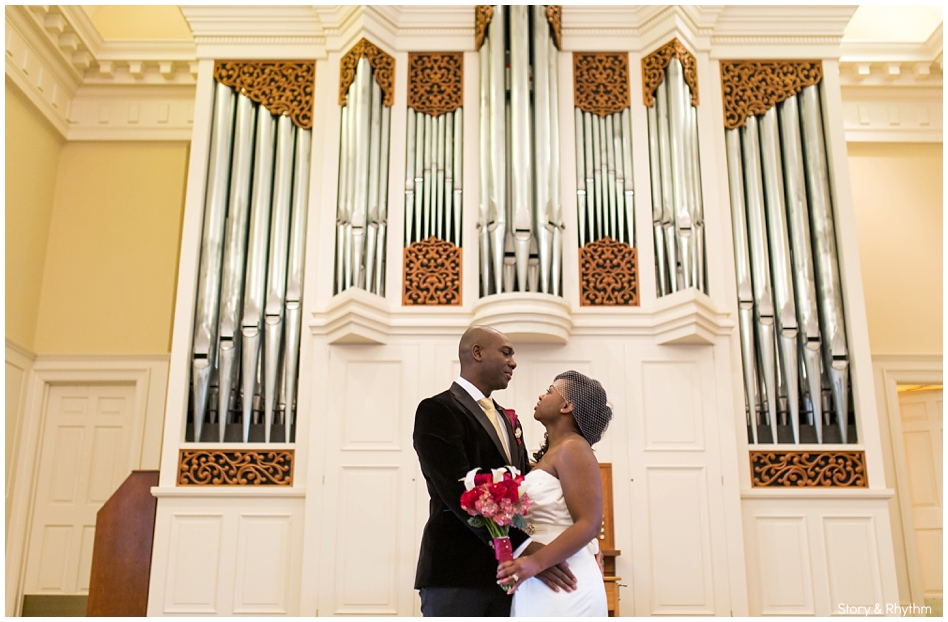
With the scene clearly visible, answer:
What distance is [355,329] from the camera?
19.8 ft

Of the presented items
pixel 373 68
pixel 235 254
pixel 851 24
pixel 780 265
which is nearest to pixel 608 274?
pixel 780 265

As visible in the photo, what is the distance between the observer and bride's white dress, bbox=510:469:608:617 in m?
2.93

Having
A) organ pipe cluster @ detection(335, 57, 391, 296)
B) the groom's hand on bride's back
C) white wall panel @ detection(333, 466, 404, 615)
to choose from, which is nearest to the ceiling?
organ pipe cluster @ detection(335, 57, 391, 296)

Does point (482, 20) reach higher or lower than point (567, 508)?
higher

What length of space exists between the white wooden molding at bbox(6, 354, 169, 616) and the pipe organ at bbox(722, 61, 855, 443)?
4.57 m

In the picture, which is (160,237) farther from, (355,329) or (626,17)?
(626,17)

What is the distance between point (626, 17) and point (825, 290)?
2.46 meters

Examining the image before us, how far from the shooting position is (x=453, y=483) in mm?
3006

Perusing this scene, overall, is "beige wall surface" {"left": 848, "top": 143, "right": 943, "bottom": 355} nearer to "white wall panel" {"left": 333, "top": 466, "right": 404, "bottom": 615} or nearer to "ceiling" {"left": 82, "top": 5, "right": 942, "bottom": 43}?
"ceiling" {"left": 82, "top": 5, "right": 942, "bottom": 43}

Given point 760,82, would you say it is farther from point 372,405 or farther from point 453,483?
point 453,483

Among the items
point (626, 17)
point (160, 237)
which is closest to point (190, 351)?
point (160, 237)

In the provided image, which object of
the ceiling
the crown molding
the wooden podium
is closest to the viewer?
the wooden podium

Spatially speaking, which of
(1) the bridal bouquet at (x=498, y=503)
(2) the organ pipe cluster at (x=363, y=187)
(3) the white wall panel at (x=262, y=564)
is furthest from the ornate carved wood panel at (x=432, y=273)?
(1) the bridal bouquet at (x=498, y=503)

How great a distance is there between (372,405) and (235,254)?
4.82ft
